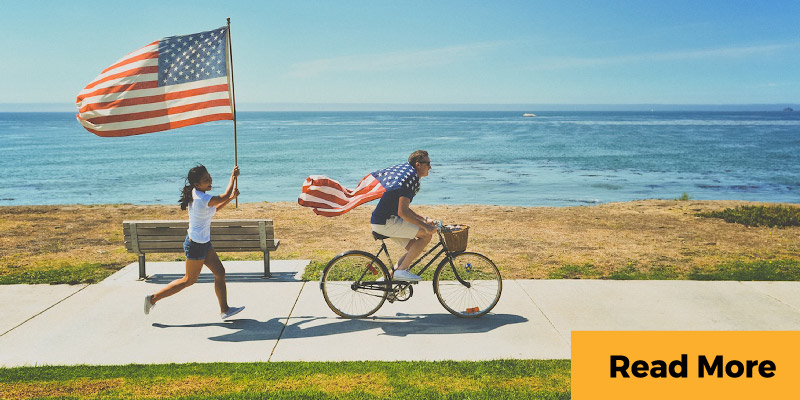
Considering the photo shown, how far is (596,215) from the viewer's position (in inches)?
587

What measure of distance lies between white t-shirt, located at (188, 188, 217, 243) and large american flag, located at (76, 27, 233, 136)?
1.66 m

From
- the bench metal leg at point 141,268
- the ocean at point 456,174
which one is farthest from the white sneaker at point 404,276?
the ocean at point 456,174

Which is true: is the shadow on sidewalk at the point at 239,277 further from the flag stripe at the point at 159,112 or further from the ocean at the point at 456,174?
the ocean at the point at 456,174

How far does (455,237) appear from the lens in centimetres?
603

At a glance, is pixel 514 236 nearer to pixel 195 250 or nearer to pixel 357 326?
pixel 357 326

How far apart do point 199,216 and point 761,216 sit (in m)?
12.6

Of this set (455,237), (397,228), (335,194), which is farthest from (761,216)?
(335,194)

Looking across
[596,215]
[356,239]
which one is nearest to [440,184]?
[596,215]

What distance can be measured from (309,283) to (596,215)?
31.0ft

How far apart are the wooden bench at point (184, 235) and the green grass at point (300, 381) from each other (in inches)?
117

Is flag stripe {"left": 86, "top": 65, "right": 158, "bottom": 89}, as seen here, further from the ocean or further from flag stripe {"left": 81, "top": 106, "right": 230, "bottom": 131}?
the ocean

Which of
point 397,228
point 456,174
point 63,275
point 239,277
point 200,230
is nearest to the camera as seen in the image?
point 200,230

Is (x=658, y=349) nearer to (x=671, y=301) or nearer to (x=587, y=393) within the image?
(x=587, y=393)

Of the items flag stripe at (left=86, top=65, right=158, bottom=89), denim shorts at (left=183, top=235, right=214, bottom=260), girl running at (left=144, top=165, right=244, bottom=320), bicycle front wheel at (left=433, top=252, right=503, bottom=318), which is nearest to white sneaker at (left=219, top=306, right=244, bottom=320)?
girl running at (left=144, top=165, right=244, bottom=320)
